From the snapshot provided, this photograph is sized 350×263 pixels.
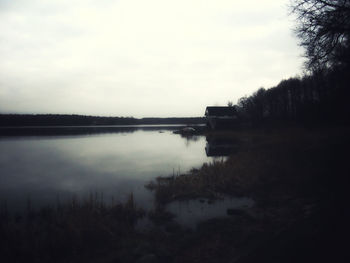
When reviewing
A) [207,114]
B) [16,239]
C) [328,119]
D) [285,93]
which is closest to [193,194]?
[16,239]

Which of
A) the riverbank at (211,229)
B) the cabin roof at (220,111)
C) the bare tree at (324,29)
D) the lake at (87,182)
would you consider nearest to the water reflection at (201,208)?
the lake at (87,182)

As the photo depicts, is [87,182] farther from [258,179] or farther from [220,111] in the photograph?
[220,111]

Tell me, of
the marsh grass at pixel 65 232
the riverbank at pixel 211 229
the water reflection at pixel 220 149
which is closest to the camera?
the riverbank at pixel 211 229

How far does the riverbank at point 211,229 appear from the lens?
4.81 m

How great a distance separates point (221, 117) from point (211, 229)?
5613 cm

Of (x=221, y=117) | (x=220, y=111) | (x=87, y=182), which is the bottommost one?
(x=87, y=182)

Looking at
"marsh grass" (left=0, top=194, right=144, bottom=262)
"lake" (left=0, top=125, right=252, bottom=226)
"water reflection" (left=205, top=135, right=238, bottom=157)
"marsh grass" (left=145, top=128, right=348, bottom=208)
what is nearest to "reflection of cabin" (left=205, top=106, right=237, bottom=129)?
"water reflection" (left=205, top=135, right=238, bottom=157)

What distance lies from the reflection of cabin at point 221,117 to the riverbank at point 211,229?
48.2 meters

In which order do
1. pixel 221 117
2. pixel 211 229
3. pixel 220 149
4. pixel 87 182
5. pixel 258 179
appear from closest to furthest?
pixel 211 229
pixel 258 179
pixel 87 182
pixel 220 149
pixel 221 117

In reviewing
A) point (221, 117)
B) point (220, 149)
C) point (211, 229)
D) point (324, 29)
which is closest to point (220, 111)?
point (221, 117)

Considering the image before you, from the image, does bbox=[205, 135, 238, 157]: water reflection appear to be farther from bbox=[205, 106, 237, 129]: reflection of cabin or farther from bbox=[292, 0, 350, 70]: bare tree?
bbox=[205, 106, 237, 129]: reflection of cabin

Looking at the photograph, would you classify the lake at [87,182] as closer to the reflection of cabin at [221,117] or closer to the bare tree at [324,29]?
the bare tree at [324,29]

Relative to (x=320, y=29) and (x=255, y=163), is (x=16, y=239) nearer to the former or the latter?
(x=255, y=163)

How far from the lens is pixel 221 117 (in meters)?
61.7
